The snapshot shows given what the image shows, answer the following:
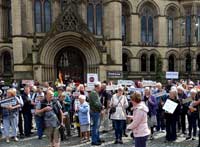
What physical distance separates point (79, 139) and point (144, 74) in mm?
21764

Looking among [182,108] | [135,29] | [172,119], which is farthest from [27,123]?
[135,29]

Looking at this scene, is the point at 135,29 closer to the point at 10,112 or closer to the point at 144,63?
the point at 144,63

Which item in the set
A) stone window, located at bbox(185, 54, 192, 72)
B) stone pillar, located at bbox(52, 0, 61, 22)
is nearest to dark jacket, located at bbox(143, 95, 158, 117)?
stone pillar, located at bbox(52, 0, 61, 22)

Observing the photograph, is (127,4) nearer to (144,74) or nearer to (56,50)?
(144,74)

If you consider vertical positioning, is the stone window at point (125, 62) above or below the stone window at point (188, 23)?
below

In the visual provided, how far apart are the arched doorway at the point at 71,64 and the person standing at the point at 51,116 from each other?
18264mm

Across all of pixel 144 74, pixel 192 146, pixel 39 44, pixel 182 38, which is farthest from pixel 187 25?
pixel 192 146

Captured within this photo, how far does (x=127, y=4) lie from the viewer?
31141mm

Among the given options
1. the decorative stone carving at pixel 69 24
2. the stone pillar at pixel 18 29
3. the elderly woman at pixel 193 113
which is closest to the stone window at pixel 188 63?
the decorative stone carving at pixel 69 24

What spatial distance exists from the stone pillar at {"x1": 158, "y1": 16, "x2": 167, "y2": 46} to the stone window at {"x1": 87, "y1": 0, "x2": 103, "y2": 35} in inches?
304

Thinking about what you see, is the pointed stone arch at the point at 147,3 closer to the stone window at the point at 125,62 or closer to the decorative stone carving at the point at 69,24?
the stone window at the point at 125,62

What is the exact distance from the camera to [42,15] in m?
26.3

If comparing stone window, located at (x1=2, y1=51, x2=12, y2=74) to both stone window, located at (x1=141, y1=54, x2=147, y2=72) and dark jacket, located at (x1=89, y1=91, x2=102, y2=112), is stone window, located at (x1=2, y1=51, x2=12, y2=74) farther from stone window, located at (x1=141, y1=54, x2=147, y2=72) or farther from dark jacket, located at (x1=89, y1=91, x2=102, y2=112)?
dark jacket, located at (x1=89, y1=91, x2=102, y2=112)

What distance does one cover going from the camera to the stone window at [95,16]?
91.8ft
